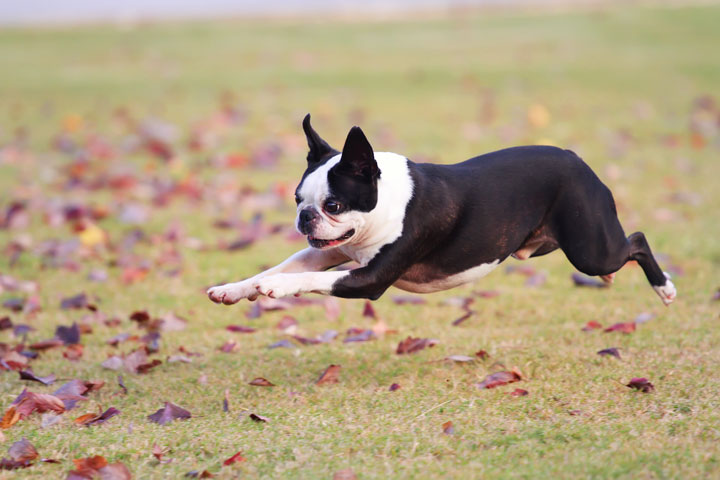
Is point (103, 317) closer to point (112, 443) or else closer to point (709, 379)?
point (112, 443)

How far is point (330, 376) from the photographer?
4629mm

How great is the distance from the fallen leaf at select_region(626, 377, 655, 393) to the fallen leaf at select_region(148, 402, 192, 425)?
2.14 metres

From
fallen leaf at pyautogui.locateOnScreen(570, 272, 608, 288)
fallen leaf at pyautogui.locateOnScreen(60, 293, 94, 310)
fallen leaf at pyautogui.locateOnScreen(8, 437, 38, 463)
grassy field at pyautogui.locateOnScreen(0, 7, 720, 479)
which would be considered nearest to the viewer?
fallen leaf at pyautogui.locateOnScreen(8, 437, 38, 463)

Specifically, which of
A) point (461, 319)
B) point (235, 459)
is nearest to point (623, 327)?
point (461, 319)

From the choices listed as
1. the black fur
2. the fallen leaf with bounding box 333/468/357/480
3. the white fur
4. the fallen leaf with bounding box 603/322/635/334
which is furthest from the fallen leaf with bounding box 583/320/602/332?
the fallen leaf with bounding box 333/468/357/480

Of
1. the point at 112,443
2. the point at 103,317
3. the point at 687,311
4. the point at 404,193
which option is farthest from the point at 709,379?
the point at 103,317

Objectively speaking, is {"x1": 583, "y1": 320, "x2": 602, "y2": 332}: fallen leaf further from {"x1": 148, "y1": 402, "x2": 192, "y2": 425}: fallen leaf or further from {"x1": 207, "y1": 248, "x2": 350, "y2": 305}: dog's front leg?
{"x1": 148, "y1": 402, "x2": 192, "y2": 425}: fallen leaf

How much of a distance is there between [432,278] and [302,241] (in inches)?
132

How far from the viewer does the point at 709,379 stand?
14.4ft

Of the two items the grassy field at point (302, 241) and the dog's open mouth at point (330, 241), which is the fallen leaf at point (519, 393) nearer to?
the grassy field at point (302, 241)

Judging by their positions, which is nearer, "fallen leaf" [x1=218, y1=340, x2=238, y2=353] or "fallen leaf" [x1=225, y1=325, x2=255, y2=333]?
"fallen leaf" [x1=218, y1=340, x2=238, y2=353]

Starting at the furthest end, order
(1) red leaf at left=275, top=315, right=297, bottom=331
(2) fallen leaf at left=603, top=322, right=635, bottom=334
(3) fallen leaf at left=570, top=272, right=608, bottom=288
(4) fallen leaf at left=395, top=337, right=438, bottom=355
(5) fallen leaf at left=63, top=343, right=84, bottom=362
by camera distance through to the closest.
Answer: (3) fallen leaf at left=570, top=272, right=608, bottom=288 → (1) red leaf at left=275, top=315, right=297, bottom=331 → (2) fallen leaf at left=603, top=322, right=635, bottom=334 → (5) fallen leaf at left=63, top=343, right=84, bottom=362 → (4) fallen leaf at left=395, top=337, right=438, bottom=355

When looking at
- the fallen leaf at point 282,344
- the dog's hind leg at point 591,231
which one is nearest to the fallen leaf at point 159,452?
the fallen leaf at point 282,344

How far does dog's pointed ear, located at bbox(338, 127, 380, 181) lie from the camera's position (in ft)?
12.8
